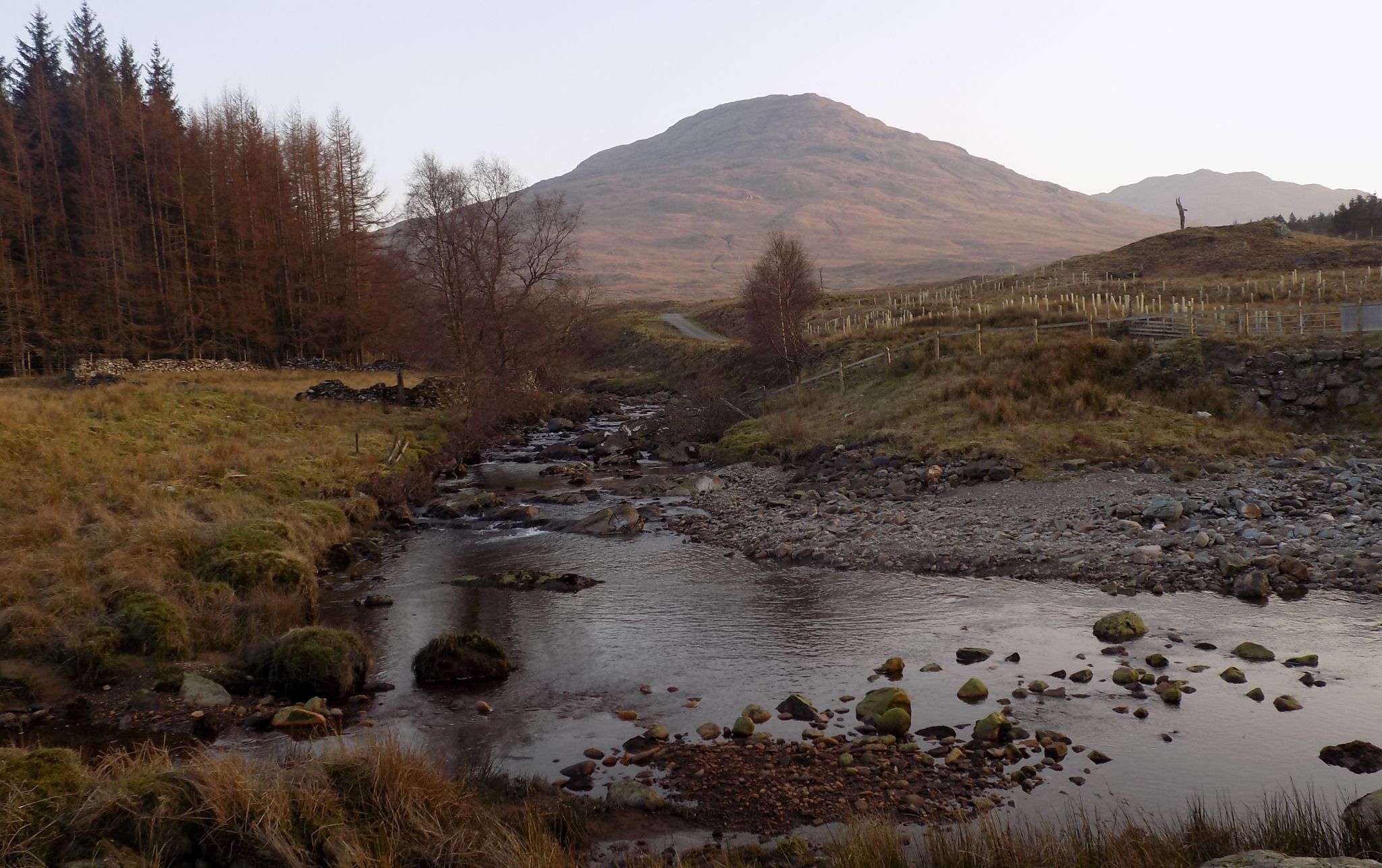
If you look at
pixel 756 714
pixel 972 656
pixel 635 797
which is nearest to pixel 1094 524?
pixel 972 656

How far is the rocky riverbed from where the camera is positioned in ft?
53.6

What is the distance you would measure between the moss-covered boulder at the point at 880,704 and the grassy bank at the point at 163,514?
9446 mm

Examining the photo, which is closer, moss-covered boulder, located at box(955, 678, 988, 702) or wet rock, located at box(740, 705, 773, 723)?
wet rock, located at box(740, 705, 773, 723)

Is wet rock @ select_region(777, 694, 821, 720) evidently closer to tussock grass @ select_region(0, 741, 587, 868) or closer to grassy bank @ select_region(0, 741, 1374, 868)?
grassy bank @ select_region(0, 741, 1374, 868)

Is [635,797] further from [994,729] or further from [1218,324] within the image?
[1218,324]

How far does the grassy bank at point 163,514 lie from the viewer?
552 inches

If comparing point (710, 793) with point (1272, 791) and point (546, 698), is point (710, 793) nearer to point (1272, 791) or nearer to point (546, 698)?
point (546, 698)

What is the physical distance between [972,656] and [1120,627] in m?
2.47

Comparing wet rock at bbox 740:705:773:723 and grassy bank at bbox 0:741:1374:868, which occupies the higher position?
grassy bank at bbox 0:741:1374:868

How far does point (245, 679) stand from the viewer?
1277 cm

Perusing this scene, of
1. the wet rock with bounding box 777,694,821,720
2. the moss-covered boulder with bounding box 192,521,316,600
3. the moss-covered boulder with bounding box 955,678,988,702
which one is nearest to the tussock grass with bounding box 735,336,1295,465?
the moss-covered boulder with bounding box 955,678,988,702

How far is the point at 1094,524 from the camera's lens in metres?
19.4

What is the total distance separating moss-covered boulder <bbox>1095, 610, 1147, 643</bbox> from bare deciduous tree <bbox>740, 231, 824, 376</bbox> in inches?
1278

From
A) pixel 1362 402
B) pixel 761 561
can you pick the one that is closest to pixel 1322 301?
pixel 1362 402
